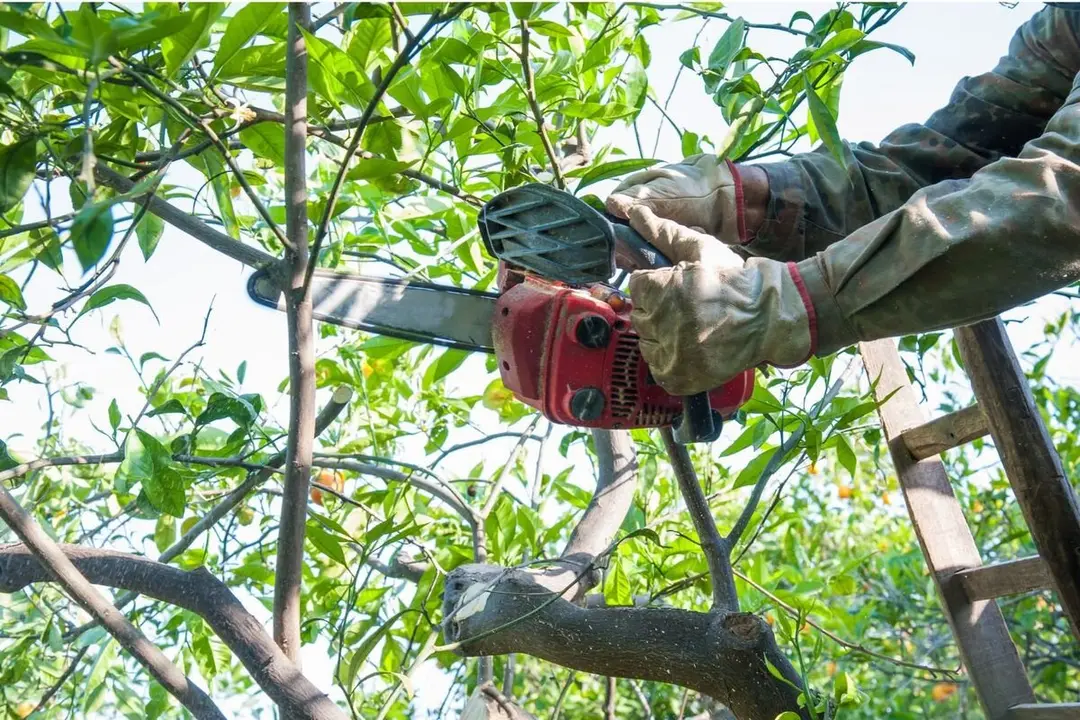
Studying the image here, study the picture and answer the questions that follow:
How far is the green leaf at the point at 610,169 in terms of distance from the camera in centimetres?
137

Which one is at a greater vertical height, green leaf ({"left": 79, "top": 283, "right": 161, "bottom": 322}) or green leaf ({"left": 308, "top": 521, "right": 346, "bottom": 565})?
green leaf ({"left": 79, "top": 283, "right": 161, "bottom": 322})

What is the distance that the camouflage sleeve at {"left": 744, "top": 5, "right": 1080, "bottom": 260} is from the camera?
1400 mm

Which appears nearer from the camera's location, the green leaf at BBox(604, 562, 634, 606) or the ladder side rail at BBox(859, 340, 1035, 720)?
the green leaf at BBox(604, 562, 634, 606)

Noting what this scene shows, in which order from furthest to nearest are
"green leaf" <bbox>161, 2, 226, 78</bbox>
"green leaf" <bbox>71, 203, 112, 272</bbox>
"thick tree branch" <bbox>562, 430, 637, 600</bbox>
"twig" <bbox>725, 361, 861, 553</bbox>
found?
"thick tree branch" <bbox>562, 430, 637, 600</bbox> → "twig" <bbox>725, 361, 861, 553</bbox> → "green leaf" <bbox>161, 2, 226, 78</bbox> → "green leaf" <bbox>71, 203, 112, 272</bbox>

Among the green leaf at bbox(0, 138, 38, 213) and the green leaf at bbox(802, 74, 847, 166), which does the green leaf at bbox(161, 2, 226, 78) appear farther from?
the green leaf at bbox(802, 74, 847, 166)

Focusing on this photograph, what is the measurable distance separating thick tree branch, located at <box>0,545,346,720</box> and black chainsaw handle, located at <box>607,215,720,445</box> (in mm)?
532

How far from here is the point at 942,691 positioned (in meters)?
4.13

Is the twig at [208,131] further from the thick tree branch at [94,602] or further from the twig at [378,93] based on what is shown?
the thick tree branch at [94,602]

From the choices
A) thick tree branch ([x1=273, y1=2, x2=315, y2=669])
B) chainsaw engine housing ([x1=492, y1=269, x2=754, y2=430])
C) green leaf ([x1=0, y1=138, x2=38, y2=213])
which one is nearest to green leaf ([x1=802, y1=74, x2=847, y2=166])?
chainsaw engine housing ([x1=492, y1=269, x2=754, y2=430])

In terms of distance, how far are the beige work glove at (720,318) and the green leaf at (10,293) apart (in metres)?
0.80

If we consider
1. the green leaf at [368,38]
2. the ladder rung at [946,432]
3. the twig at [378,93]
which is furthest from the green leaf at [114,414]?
the ladder rung at [946,432]

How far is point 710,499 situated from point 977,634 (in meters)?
0.51

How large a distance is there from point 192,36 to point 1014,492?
1.25m

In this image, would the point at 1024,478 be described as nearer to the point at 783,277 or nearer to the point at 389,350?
the point at 783,277
